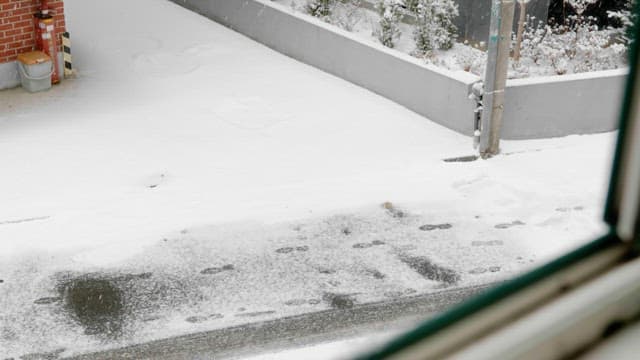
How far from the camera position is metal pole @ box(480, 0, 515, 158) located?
9.36 m

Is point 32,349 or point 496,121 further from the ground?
point 496,121

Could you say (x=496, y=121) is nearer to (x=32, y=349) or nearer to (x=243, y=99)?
(x=243, y=99)

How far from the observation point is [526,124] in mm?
10719

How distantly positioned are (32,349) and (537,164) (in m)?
6.10

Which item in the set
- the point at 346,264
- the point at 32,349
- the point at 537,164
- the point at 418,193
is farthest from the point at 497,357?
the point at 537,164

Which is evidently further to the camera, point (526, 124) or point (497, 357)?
point (526, 124)

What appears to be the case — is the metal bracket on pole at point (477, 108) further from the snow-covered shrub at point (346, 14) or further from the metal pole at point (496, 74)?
the snow-covered shrub at point (346, 14)

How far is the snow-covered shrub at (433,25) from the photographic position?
1303 cm

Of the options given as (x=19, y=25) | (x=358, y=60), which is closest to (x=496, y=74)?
(x=358, y=60)

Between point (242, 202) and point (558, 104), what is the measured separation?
14.3 feet

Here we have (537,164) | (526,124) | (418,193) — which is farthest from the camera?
(526,124)

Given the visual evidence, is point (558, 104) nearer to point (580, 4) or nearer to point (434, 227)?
point (580, 4)

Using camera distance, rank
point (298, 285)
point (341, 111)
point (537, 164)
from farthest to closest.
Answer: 1. point (341, 111)
2. point (537, 164)
3. point (298, 285)

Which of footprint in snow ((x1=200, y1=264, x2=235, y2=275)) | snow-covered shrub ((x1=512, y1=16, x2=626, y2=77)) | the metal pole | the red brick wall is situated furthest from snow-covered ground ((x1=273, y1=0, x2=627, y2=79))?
footprint in snow ((x1=200, y1=264, x2=235, y2=275))
